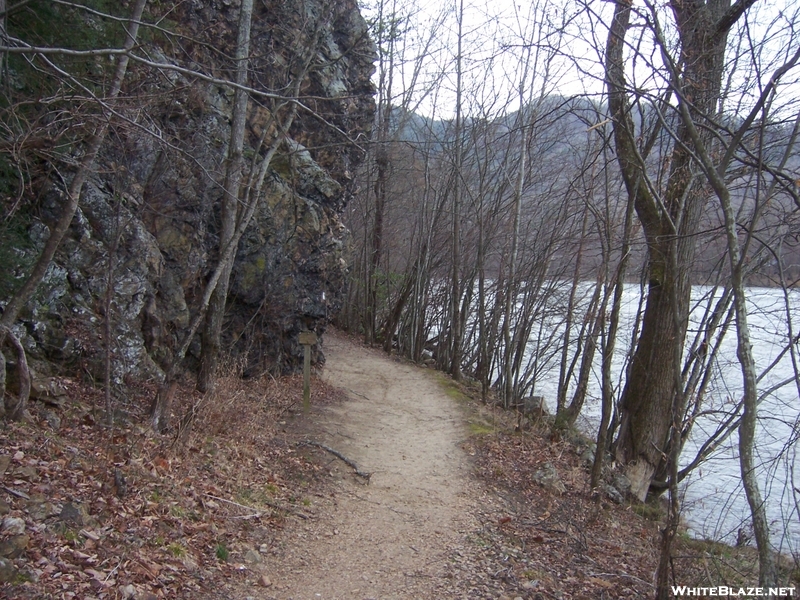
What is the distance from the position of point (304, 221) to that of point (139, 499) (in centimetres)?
778

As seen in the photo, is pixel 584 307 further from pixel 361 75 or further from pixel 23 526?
pixel 23 526

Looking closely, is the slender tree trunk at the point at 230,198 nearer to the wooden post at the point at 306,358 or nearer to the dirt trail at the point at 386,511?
the wooden post at the point at 306,358

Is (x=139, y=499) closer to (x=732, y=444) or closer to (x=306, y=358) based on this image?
(x=306, y=358)

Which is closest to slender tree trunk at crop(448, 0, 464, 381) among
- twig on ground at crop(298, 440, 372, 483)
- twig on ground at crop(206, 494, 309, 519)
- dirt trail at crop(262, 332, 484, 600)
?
dirt trail at crop(262, 332, 484, 600)

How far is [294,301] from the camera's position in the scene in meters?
12.1

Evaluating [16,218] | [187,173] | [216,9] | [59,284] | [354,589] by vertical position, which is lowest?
[354,589]

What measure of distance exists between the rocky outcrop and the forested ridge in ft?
0.13

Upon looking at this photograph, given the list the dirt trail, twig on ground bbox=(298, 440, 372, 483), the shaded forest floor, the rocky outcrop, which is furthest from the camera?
twig on ground bbox=(298, 440, 372, 483)

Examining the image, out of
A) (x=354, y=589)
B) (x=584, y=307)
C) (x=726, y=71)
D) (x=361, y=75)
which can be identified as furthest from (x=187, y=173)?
(x=584, y=307)

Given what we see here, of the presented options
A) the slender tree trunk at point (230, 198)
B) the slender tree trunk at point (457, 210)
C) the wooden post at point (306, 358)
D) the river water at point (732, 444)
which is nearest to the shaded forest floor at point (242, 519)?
the slender tree trunk at point (230, 198)

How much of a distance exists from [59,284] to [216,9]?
224 inches

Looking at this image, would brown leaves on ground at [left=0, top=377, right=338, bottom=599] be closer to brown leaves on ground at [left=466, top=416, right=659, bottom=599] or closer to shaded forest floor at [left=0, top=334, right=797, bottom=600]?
shaded forest floor at [left=0, top=334, right=797, bottom=600]

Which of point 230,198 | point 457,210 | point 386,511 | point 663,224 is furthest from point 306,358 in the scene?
point 457,210

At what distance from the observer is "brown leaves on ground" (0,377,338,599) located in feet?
12.5
